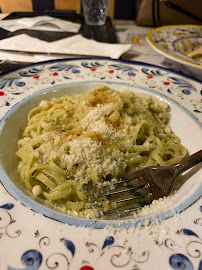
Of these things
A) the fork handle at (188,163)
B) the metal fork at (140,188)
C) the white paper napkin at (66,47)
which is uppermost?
the fork handle at (188,163)

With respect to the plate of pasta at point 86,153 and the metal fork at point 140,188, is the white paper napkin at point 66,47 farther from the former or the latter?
the metal fork at point 140,188

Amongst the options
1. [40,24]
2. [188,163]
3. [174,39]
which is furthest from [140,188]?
[40,24]

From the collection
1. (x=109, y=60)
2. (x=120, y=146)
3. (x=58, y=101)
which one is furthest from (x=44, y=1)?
(x=120, y=146)

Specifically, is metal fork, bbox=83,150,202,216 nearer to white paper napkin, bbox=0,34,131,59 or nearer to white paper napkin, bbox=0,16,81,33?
white paper napkin, bbox=0,34,131,59

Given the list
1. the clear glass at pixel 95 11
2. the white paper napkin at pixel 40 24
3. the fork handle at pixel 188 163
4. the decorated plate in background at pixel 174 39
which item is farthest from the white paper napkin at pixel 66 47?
the fork handle at pixel 188 163

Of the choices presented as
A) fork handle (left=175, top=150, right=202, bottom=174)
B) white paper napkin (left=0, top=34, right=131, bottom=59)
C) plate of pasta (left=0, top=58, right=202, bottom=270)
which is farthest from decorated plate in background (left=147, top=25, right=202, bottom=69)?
fork handle (left=175, top=150, right=202, bottom=174)

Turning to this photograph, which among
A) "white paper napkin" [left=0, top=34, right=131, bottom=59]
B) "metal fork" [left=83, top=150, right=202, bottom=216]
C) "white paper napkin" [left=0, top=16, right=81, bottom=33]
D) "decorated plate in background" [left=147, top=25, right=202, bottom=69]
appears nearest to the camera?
"metal fork" [left=83, top=150, right=202, bottom=216]
